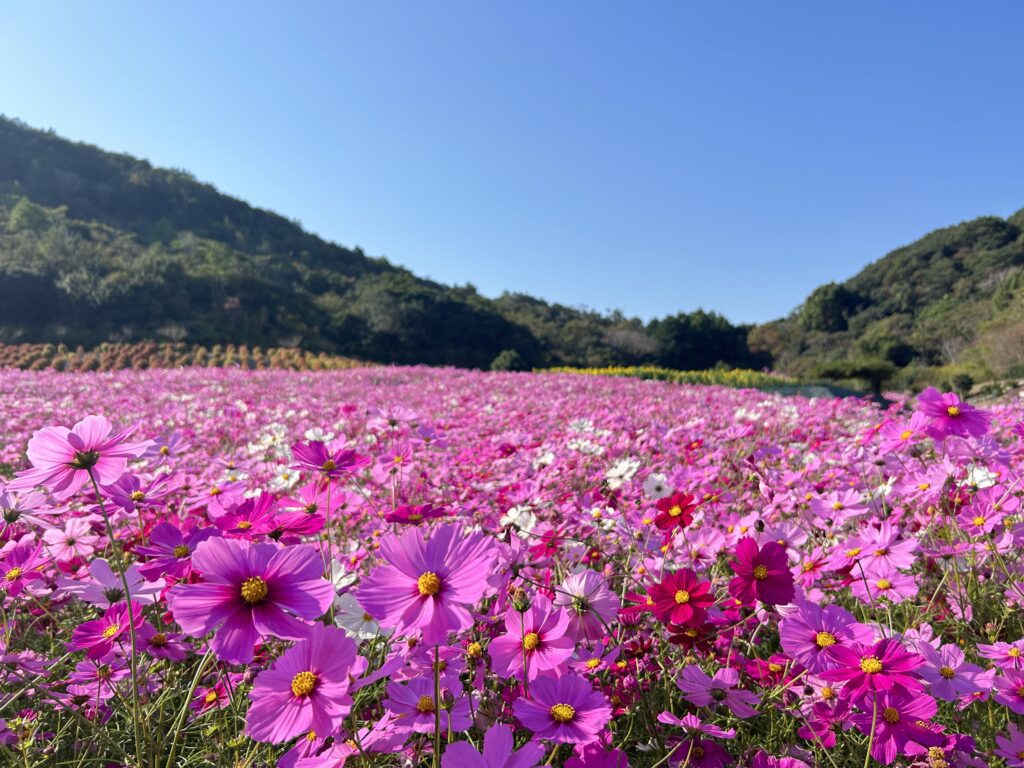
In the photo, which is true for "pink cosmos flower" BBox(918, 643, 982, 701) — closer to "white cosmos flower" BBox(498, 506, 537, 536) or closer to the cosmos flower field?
the cosmos flower field

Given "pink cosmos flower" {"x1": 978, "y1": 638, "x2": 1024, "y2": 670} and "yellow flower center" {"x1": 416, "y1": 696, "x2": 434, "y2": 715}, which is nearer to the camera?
"yellow flower center" {"x1": 416, "y1": 696, "x2": 434, "y2": 715}

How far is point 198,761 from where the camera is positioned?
36.7 inches

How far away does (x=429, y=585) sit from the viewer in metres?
0.64

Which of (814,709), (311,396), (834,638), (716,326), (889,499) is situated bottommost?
(311,396)

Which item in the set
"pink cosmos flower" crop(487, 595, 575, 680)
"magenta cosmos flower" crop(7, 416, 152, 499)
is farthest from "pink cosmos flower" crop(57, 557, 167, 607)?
"pink cosmos flower" crop(487, 595, 575, 680)

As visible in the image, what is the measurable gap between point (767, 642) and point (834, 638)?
0.84 m

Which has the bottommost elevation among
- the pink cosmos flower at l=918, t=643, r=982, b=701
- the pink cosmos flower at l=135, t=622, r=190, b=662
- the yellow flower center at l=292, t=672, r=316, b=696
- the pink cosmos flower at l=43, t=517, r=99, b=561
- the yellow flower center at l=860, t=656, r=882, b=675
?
A: the pink cosmos flower at l=43, t=517, r=99, b=561

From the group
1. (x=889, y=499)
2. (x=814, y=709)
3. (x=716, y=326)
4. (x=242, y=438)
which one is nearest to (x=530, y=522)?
(x=814, y=709)

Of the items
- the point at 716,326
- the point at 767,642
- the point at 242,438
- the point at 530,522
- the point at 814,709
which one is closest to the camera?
the point at 814,709

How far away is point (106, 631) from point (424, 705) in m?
0.54

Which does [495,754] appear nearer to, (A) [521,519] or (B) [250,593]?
(B) [250,593]

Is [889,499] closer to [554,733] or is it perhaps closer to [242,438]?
[554,733]

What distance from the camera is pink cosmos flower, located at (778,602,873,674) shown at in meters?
0.87

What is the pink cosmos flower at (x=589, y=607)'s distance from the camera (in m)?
0.89
